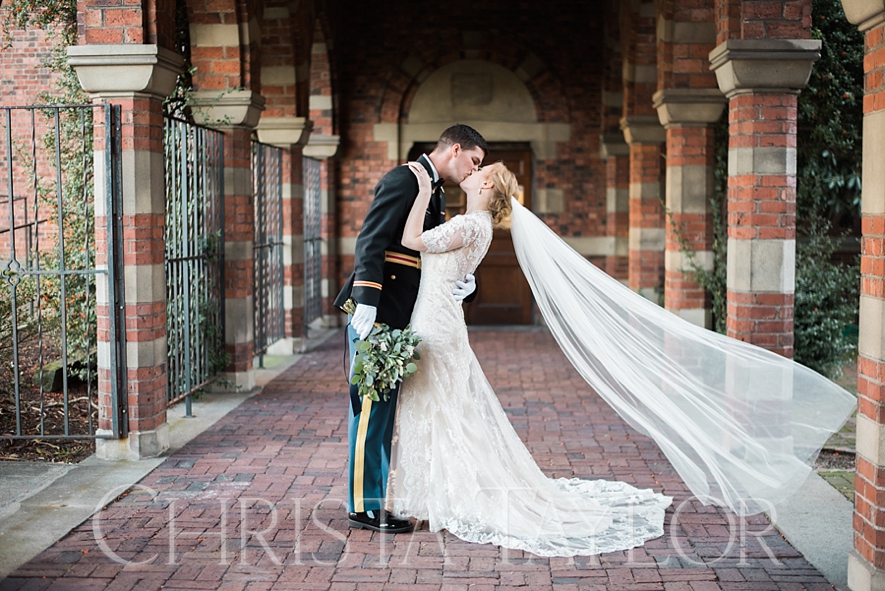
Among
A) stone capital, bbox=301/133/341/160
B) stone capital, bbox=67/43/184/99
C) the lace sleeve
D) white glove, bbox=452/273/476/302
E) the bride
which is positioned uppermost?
stone capital, bbox=301/133/341/160

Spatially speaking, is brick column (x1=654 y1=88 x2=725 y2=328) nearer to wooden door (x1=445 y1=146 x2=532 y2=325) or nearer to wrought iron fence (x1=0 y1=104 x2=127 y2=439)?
wrought iron fence (x1=0 y1=104 x2=127 y2=439)

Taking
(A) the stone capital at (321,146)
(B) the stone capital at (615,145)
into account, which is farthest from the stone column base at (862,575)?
(A) the stone capital at (321,146)

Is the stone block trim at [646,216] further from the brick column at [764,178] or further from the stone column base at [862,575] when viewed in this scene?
the stone column base at [862,575]

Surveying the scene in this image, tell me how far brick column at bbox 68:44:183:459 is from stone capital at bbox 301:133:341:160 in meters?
7.10

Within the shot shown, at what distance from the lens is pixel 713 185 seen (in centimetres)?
883

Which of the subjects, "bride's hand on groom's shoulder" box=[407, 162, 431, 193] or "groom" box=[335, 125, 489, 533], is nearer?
"groom" box=[335, 125, 489, 533]

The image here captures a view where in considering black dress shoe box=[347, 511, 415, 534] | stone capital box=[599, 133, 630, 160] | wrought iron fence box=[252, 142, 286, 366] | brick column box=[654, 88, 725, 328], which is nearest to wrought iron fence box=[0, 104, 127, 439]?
wrought iron fence box=[252, 142, 286, 366]

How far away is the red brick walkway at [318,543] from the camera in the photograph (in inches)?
162

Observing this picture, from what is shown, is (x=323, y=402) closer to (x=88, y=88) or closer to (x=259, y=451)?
(x=259, y=451)

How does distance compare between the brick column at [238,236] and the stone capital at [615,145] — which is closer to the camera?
the brick column at [238,236]

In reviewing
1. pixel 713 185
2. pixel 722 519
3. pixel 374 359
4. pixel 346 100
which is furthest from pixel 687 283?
pixel 346 100

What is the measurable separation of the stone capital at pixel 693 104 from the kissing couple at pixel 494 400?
384cm

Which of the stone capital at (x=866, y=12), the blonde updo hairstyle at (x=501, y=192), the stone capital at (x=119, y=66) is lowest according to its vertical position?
the blonde updo hairstyle at (x=501, y=192)

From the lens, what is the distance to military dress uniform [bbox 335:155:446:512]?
184 inches
